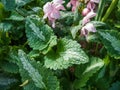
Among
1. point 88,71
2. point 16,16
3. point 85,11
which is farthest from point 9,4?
point 88,71

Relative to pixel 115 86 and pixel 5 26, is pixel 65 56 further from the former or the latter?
pixel 5 26

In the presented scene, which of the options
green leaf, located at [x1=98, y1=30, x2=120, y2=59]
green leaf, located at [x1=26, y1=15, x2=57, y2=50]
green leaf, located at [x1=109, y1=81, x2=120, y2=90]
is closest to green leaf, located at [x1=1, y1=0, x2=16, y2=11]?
green leaf, located at [x1=26, y1=15, x2=57, y2=50]

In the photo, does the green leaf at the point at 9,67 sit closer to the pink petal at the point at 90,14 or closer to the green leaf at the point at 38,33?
the green leaf at the point at 38,33

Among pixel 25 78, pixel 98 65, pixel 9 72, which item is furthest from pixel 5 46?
pixel 98 65

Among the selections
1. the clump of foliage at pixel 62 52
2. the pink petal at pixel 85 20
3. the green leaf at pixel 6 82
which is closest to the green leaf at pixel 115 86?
the clump of foliage at pixel 62 52

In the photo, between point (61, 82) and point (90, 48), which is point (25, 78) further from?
point (90, 48)
